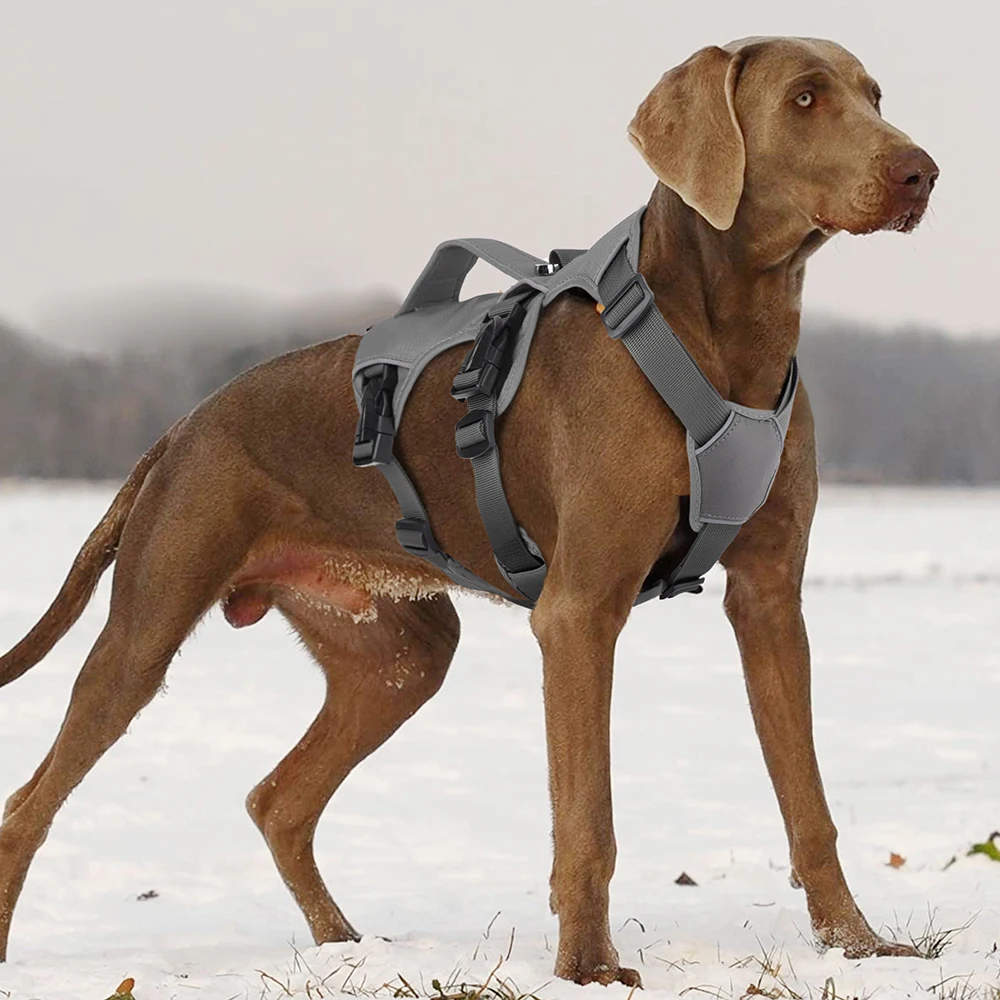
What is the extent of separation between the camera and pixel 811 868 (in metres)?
3.87

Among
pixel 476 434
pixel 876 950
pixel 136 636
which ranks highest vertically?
pixel 476 434

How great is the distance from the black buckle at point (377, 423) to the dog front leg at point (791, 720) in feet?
3.09

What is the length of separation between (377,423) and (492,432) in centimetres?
42

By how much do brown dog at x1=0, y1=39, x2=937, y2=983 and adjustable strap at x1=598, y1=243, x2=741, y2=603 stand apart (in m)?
0.04

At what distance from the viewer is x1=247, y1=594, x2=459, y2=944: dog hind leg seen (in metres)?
4.66

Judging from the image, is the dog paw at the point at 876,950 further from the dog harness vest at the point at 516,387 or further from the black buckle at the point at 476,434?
the black buckle at the point at 476,434

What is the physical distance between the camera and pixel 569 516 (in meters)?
3.52

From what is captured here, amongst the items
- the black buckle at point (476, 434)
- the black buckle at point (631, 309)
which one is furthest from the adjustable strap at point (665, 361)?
the black buckle at point (476, 434)

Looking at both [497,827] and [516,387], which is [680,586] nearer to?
[516,387]

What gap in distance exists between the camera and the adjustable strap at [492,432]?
379 centimetres

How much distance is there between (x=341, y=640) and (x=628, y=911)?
1219 millimetres

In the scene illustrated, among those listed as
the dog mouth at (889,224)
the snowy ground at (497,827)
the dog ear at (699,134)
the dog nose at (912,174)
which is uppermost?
the dog ear at (699,134)

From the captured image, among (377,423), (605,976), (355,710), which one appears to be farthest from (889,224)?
(355,710)

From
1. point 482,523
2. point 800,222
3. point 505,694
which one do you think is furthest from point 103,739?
point 505,694
